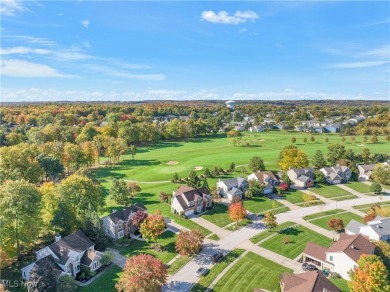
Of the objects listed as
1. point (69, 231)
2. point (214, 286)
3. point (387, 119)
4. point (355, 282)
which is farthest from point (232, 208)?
point (387, 119)

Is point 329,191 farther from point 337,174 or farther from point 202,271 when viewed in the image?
point 202,271

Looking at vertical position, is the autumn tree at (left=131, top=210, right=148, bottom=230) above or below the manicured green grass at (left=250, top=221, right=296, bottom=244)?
above

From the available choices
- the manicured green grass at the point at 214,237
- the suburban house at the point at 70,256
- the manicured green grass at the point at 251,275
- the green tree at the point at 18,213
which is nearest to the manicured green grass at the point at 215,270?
the manicured green grass at the point at 251,275

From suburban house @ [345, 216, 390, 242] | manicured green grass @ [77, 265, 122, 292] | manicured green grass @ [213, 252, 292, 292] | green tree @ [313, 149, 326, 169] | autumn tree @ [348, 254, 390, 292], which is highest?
green tree @ [313, 149, 326, 169]

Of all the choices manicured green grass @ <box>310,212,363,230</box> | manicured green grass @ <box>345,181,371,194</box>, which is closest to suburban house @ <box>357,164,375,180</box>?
manicured green grass @ <box>345,181,371,194</box>

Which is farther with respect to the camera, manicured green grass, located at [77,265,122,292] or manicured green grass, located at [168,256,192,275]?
manicured green grass, located at [168,256,192,275]

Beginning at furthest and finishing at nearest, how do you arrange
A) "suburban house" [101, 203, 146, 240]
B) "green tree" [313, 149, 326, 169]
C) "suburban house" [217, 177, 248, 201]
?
"green tree" [313, 149, 326, 169]
"suburban house" [217, 177, 248, 201]
"suburban house" [101, 203, 146, 240]

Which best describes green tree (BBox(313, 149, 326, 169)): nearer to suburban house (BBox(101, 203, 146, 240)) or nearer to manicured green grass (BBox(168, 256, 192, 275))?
manicured green grass (BBox(168, 256, 192, 275))
